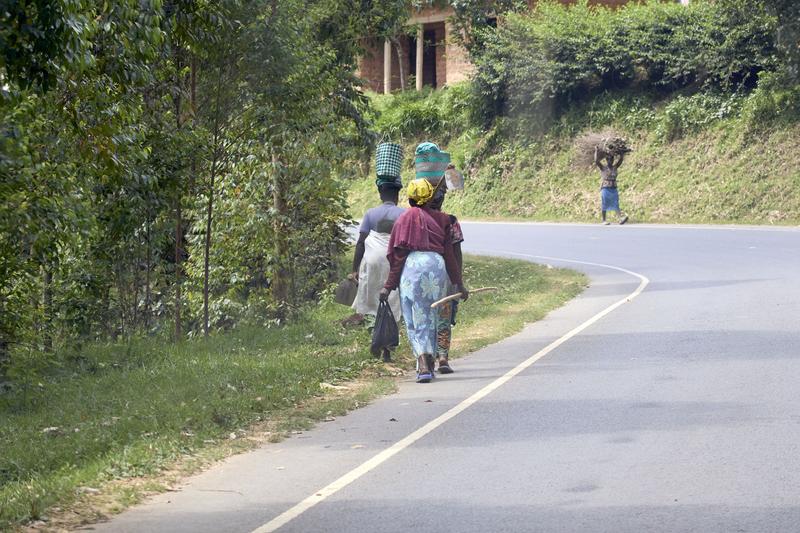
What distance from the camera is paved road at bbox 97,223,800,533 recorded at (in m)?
7.00

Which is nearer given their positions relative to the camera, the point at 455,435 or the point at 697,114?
the point at 455,435

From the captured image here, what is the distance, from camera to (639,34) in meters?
42.7

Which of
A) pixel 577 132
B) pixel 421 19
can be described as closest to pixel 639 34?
pixel 577 132

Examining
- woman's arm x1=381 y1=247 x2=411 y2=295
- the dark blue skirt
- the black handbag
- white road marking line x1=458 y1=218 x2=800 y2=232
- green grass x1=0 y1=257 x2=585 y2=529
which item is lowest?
green grass x1=0 y1=257 x2=585 y2=529

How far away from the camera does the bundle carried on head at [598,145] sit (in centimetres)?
3953

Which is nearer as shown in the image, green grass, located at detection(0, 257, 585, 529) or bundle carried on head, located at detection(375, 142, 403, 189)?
green grass, located at detection(0, 257, 585, 529)

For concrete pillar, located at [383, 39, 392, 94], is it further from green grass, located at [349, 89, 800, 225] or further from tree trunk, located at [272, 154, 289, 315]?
tree trunk, located at [272, 154, 289, 315]

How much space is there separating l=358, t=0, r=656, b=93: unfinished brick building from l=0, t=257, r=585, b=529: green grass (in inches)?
1388

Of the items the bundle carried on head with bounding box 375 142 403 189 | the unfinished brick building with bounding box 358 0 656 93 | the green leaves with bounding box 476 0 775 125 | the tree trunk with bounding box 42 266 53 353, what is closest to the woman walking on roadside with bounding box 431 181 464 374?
the bundle carried on head with bounding box 375 142 403 189

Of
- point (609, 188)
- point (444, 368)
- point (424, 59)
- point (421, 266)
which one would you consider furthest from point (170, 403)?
point (424, 59)

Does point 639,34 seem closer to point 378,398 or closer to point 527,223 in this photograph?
point 527,223

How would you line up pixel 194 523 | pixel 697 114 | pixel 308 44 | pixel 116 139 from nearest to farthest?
1. pixel 194 523
2. pixel 116 139
3. pixel 308 44
4. pixel 697 114

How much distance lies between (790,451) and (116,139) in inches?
234

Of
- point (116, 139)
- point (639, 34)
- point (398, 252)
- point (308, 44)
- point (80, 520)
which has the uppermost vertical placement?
point (639, 34)
